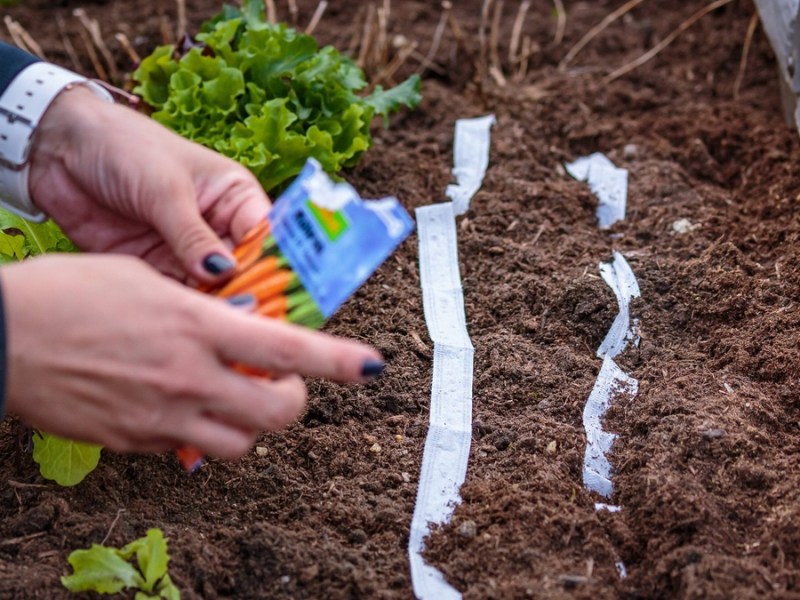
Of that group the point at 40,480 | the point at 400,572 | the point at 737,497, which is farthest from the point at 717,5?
the point at 40,480

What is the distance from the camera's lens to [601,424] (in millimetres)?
2422

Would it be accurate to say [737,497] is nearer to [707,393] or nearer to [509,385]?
[707,393]

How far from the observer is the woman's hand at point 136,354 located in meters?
1.48

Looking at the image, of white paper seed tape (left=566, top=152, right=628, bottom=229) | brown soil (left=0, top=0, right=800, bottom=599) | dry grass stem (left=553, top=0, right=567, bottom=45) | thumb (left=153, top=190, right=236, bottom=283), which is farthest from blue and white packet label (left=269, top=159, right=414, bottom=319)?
dry grass stem (left=553, top=0, right=567, bottom=45)

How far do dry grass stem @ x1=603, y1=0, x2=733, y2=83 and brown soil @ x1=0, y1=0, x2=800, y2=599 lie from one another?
0.32m

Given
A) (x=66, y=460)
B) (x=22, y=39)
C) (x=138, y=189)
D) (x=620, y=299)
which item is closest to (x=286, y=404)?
(x=138, y=189)

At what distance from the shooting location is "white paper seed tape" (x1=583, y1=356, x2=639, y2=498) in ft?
7.43

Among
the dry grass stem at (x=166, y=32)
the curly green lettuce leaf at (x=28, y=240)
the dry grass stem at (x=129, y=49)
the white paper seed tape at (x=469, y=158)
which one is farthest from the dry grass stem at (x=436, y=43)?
the curly green lettuce leaf at (x=28, y=240)

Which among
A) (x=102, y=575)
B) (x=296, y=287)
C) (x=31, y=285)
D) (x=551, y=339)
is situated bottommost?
(x=551, y=339)

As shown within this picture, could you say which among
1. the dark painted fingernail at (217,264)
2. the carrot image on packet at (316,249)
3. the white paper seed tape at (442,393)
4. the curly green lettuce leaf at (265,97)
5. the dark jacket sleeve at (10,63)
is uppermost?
the dark jacket sleeve at (10,63)

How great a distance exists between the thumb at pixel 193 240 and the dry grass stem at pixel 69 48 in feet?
8.67

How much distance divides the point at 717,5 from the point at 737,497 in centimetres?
279

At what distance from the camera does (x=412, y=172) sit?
3.41 meters

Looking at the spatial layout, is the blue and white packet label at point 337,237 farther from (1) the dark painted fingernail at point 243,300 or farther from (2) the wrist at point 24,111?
(2) the wrist at point 24,111
